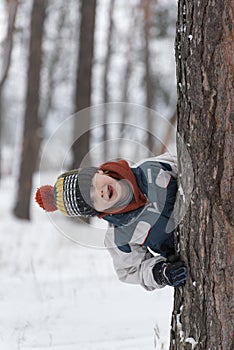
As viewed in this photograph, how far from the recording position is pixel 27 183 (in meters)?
13.8

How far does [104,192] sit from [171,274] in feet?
1.60

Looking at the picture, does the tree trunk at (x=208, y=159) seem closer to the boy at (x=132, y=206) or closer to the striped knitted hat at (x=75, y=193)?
the boy at (x=132, y=206)

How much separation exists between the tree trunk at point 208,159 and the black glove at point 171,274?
37 mm

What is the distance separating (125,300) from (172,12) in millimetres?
16883

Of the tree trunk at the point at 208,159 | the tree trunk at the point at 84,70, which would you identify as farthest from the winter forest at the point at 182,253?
the tree trunk at the point at 84,70

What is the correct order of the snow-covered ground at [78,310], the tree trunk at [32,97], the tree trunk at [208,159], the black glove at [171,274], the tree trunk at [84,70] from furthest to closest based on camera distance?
the tree trunk at [32,97] → the tree trunk at [84,70] → the snow-covered ground at [78,310] → the black glove at [171,274] → the tree trunk at [208,159]

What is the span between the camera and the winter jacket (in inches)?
116

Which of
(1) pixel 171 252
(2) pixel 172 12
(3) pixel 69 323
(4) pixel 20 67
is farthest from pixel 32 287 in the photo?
(4) pixel 20 67

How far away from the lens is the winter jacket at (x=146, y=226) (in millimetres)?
2945

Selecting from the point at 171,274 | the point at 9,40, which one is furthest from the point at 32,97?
the point at 171,274

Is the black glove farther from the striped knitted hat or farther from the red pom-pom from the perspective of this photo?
the red pom-pom

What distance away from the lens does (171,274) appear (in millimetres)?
2771

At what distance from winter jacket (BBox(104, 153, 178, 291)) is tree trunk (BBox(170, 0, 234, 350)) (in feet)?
0.58

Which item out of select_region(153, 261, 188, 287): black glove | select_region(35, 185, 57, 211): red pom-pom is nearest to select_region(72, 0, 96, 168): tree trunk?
select_region(35, 185, 57, 211): red pom-pom
